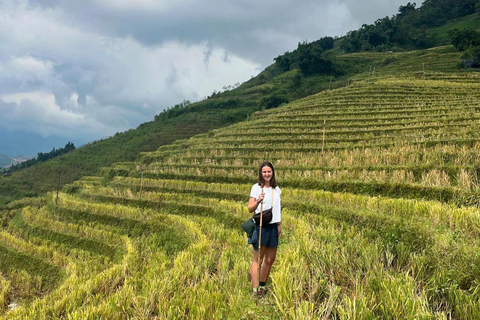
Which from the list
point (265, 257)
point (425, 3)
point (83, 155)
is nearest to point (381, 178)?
point (265, 257)

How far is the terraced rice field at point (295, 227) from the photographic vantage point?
311 centimetres

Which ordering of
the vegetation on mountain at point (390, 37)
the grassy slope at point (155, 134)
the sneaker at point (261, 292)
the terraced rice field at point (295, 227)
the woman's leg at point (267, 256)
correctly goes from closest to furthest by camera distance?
the terraced rice field at point (295, 227) < the sneaker at point (261, 292) < the woman's leg at point (267, 256) < the grassy slope at point (155, 134) < the vegetation on mountain at point (390, 37)

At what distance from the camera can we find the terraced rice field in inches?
122

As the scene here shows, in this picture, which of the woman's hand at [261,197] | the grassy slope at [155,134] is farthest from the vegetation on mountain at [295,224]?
the grassy slope at [155,134]

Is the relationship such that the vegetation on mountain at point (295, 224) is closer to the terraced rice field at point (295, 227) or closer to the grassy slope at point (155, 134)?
the terraced rice field at point (295, 227)

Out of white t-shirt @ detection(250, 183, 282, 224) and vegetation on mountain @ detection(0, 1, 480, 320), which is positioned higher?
white t-shirt @ detection(250, 183, 282, 224)

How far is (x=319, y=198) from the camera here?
8.93 m

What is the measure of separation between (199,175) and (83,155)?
79.3 ft

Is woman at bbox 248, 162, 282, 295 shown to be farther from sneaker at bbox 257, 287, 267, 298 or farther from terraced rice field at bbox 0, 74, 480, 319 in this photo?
terraced rice field at bbox 0, 74, 480, 319

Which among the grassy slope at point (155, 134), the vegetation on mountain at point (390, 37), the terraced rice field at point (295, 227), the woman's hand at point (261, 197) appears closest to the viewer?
the terraced rice field at point (295, 227)

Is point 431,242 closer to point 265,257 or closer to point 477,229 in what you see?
point 477,229

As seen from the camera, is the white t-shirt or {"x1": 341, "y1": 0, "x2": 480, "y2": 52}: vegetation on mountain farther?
{"x1": 341, "y1": 0, "x2": 480, "y2": 52}: vegetation on mountain

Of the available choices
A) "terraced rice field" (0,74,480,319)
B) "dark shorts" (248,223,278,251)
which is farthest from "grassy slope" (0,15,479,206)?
"dark shorts" (248,223,278,251)

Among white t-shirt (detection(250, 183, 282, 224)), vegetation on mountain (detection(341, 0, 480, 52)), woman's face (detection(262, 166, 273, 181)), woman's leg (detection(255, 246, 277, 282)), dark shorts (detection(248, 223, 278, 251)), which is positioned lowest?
woman's leg (detection(255, 246, 277, 282))
